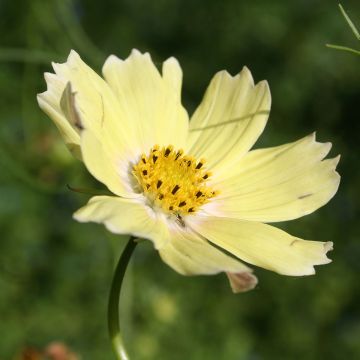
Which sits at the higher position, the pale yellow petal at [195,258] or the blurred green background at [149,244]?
the pale yellow petal at [195,258]

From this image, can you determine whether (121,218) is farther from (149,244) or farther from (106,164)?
(149,244)

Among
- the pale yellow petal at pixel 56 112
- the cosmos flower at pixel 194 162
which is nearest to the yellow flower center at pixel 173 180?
the cosmos flower at pixel 194 162

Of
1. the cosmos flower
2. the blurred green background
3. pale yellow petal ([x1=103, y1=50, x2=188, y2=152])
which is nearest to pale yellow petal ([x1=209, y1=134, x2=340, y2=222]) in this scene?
the cosmos flower

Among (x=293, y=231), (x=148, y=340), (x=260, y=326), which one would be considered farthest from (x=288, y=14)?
(x=148, y=340)

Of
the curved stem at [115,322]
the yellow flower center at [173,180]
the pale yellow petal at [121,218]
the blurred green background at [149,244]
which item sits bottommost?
the blurred green background at [149,244]

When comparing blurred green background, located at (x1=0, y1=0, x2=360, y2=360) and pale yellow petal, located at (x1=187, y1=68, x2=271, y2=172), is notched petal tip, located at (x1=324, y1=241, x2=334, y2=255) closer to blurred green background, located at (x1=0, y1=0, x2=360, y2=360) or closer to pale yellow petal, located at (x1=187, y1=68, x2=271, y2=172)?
pale yellow petal, located at (x1=187, y1=68, x2=271, y2=172)

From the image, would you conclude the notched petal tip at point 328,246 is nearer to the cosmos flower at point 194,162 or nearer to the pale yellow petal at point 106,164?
the cosmos flower at point 194,162

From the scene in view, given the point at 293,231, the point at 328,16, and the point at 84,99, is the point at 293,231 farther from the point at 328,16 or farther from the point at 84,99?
the point at 84,99
